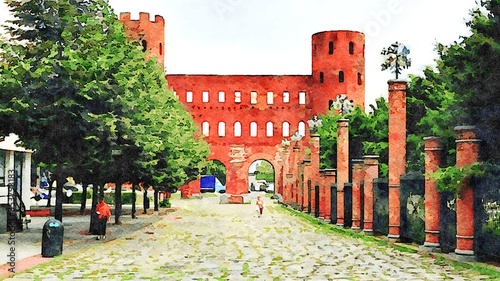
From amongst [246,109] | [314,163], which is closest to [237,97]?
[246,109]

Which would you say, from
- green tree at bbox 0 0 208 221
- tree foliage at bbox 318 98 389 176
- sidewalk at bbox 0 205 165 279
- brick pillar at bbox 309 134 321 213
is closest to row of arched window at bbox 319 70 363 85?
tree foliage at bbox 318 98 389 176

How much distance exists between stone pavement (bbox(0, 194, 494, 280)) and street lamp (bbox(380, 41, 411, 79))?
562 centimetres

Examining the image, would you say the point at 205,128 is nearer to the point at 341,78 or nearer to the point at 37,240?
the point at 341,78

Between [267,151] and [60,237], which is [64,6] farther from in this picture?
[267,151]

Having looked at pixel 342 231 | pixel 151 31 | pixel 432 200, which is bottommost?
pixel 342 231

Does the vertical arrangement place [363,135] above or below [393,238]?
above

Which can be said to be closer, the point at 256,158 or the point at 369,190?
the point at 369,190

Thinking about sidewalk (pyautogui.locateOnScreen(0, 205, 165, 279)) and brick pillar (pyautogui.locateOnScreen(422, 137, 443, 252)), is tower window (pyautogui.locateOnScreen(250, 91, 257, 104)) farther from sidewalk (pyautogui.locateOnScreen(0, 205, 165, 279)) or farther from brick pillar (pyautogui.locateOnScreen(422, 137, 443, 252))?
brick pillar (pyautogui.locateOnScreen(422, 137, 443, 252))

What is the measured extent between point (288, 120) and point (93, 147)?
209ft

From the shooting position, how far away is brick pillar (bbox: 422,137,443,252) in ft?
67.9

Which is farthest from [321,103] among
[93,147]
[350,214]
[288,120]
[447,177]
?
[447,177]

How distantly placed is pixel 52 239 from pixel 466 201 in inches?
384

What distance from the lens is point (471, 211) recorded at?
714 inches

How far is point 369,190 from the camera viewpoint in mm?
28328
